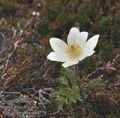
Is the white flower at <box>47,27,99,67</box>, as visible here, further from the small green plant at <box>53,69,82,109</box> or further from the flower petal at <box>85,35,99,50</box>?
the small green plant at <box>53,69,82,109</box>

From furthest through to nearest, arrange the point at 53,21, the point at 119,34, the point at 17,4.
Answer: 1. the point at 17,4
2. the point at 53,21
3. the point at 119,34

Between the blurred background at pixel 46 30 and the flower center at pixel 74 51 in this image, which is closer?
the flower center at pixel 74 51

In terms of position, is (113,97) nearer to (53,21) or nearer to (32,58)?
(32,58)

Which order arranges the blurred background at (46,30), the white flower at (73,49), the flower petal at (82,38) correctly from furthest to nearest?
the blurred background at (46,30), the flower petal at (82,38), the white flower at (73,49)

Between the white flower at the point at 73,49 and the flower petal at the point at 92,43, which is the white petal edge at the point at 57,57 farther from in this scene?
the flower petal at the point at 92,43

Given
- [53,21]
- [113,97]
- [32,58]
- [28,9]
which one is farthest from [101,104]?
[28,9]

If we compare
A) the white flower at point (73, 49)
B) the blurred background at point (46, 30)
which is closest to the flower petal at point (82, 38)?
the white flower at point (73, 49)

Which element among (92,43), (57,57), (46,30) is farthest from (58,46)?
(46,30)
